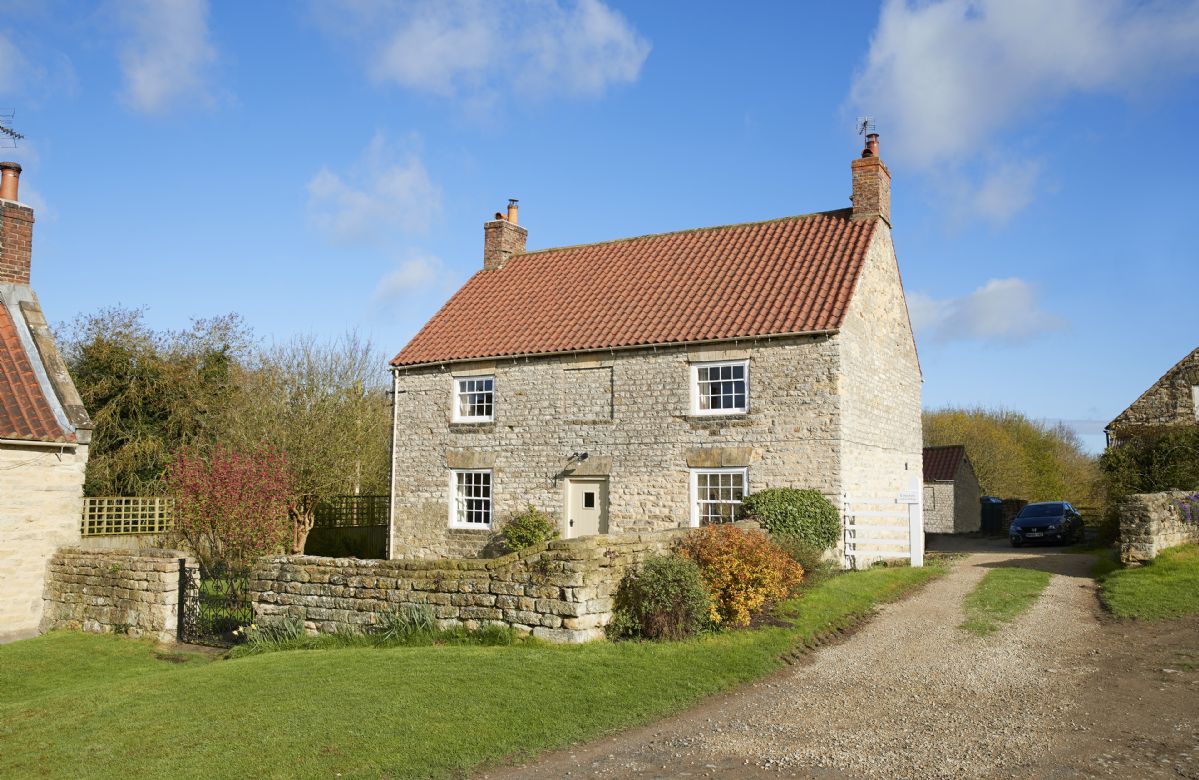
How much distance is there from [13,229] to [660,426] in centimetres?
1430

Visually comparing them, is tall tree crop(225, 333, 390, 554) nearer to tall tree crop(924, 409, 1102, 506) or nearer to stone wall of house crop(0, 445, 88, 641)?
stone wall of house crop(0, 445, 88, 641)

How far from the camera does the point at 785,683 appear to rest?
33.6ft

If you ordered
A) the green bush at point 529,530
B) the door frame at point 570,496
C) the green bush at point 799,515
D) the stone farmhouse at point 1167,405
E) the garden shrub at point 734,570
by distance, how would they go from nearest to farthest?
→ the garden shrub at point 734,570
the green bush at point 799,515
the door frame at point 570,496
the green bush at point 529,530
the stone farmhouse at point 1167,405

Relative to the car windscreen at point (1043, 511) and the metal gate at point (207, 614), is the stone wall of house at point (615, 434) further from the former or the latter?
the car windscreen at point (1043, 511)

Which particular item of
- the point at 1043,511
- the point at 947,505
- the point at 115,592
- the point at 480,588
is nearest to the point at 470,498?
the point at 115,592

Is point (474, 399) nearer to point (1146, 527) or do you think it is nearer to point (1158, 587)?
point (1146, 527)

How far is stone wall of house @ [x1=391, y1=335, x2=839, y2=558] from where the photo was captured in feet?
62.0

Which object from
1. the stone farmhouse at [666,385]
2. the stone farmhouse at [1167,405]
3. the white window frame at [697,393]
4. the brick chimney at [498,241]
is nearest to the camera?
the stone farmhouse at [666,385]

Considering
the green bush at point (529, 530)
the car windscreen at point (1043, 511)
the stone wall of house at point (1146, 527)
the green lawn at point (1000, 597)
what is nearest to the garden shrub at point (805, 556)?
the green lawn at point (1000, 597)

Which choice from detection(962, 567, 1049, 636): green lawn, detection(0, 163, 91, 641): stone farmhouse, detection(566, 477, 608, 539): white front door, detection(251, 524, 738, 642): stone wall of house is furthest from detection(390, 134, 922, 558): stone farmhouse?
detection(0, 163, 91, 641): stone farmhouse

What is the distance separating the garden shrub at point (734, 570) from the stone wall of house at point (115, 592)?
876cm

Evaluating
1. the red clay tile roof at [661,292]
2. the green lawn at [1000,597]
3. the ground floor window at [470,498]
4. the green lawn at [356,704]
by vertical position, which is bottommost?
the green lawn at [356,704]

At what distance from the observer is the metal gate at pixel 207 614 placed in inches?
583

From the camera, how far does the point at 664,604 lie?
11.8 metres
